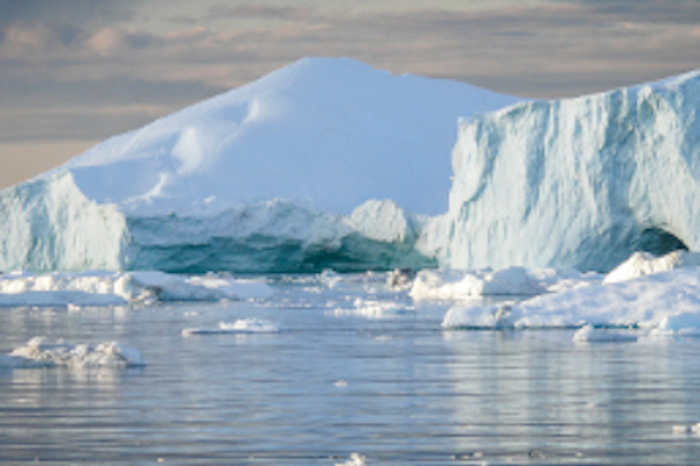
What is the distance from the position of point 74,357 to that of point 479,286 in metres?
15.3

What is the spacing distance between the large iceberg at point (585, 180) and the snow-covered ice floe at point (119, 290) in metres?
9.44

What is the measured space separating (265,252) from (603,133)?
56.0 ft

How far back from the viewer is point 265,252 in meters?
43.6

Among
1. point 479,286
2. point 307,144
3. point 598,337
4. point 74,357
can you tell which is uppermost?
point 307,144

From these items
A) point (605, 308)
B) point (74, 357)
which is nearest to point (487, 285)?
point (605, 308)

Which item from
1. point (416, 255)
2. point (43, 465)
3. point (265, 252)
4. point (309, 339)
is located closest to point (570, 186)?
point (416, 255)

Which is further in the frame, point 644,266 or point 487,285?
point 487,285

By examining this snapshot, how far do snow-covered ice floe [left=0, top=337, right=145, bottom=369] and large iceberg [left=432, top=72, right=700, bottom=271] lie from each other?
2075 cm

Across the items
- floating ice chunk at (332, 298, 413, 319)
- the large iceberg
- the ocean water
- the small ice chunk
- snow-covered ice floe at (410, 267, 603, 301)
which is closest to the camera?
the ocean water

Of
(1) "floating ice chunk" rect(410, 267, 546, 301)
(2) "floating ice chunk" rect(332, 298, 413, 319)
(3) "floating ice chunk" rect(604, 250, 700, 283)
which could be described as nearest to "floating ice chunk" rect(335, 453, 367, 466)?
(2) "floating ice chunk" rect(332, 298, 413, 319)

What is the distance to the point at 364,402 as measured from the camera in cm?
752

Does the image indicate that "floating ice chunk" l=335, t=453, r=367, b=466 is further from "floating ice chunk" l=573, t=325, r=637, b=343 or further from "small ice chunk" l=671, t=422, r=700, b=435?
"floating ice chunk" l=573, t=325, r=637, b=343

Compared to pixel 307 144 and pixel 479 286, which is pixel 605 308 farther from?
pixel 307 144

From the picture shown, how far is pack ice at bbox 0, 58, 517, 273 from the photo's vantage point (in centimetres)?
4153
